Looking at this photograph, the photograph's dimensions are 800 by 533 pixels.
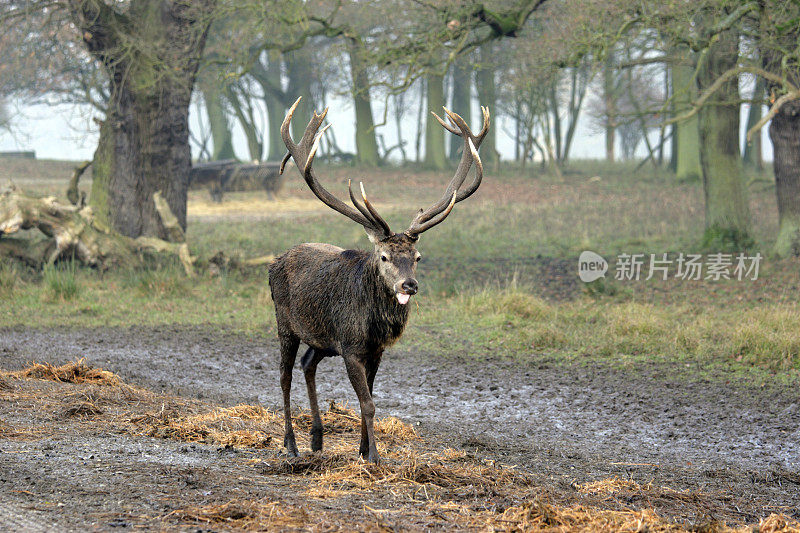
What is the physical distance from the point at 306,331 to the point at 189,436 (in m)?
1.19

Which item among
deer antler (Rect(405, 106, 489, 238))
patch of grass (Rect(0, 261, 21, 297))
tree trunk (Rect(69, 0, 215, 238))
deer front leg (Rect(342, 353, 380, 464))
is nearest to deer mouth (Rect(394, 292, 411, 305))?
deer antler (Rect(405, 106, 489, 238))

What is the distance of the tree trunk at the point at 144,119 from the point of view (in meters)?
15.4

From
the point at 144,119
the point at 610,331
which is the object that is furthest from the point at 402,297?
the point at 144,119

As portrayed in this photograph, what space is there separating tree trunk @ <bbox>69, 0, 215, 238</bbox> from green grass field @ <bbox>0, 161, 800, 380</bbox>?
165 cm

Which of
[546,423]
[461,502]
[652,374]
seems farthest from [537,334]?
[461,502]

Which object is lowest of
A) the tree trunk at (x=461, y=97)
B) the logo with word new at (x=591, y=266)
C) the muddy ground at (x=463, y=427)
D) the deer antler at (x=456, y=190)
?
the muddy ground at (x=463, y=427)

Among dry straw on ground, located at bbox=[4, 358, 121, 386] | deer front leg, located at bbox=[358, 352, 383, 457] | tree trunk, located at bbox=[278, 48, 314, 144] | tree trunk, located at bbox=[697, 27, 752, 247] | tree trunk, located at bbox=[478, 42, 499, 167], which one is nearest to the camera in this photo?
deer front leg, located at bbox=[358, 352, 383, 457]

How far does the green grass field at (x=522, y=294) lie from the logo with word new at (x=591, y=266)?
0.62 feet

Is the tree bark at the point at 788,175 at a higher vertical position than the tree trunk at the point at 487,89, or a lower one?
lower

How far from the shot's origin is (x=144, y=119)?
1591 cm

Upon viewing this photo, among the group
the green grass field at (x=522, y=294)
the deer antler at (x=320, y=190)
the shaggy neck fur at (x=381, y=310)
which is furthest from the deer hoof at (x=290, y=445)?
the green grass field at (x=522, y=294)

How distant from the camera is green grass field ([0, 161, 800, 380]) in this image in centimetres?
1019

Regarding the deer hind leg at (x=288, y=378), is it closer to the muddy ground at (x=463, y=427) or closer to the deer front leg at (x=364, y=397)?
the muddy ground at (x=463, y=427)

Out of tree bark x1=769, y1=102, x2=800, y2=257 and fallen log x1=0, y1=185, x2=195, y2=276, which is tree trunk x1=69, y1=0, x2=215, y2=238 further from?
tree bark x1=769, y1=102, x2=800, y2=257
